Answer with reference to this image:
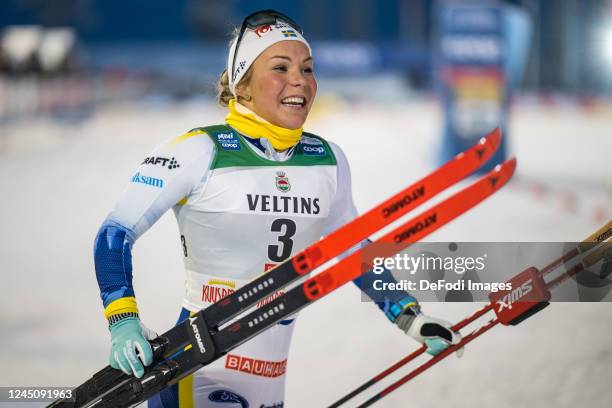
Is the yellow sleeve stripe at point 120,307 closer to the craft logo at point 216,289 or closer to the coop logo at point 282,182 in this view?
the craft logo at point 216,289

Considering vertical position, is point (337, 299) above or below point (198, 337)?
below

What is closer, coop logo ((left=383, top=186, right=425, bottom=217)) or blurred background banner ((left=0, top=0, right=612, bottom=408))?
coop logo ((left=383, top=186, right=425, bottom=217))

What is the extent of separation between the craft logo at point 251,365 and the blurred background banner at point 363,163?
1071mm

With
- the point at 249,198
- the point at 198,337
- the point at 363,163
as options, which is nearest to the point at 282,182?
the point at 249,198

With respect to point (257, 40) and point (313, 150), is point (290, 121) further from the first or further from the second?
point (257, 40)

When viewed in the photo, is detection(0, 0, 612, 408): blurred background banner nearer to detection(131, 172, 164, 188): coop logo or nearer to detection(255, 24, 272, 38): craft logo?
detection(255, 24, 272, 38): craft logo

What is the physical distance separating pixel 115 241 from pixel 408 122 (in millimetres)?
22296

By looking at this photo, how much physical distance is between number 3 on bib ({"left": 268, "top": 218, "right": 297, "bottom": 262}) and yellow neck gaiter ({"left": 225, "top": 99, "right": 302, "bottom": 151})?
28cm

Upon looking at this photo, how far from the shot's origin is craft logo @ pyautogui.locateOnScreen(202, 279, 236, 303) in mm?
3170

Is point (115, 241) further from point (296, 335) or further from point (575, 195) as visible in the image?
point (575, 195)

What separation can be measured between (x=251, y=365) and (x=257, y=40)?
3.94 feet

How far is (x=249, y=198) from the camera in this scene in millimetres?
3113

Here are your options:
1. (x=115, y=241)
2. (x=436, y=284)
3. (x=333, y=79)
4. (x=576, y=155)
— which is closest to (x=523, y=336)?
(x=436, y=284)

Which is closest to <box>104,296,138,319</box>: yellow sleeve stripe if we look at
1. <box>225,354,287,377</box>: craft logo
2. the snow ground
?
<box>225,354,287,377</box>: craft logo
